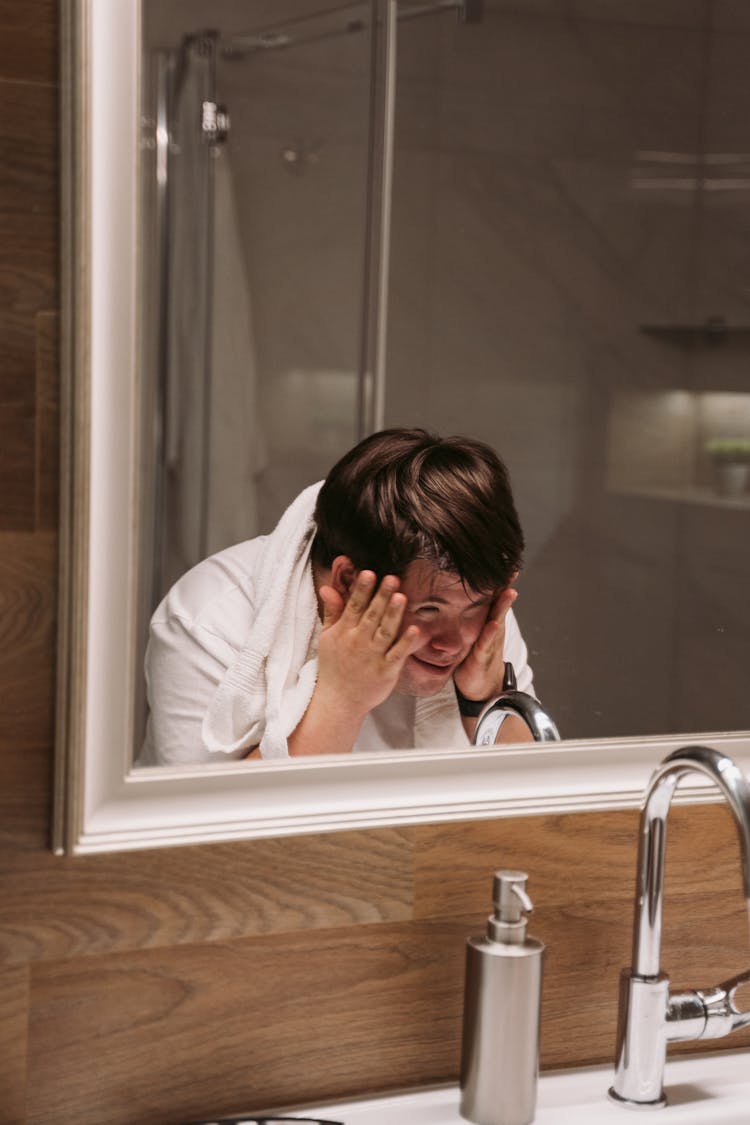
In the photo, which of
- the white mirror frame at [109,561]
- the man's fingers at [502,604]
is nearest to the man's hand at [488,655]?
the man's fingers at [502,604]

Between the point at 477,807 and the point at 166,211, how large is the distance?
492 mm

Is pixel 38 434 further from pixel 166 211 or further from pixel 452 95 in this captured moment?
pixel 452 95

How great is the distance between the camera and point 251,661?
→ 3.22 feet

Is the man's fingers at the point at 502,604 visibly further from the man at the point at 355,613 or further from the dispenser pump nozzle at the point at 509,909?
the dispenser pump nozzle at the point at 509,909

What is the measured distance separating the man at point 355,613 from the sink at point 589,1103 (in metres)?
0.27

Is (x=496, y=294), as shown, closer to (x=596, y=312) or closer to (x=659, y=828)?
(x=596, y=312)

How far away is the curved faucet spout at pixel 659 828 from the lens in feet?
2.97

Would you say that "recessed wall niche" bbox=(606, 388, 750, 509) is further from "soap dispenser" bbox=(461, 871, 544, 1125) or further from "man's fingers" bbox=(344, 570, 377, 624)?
"soap dispenser" bbox=(461, 871, 544, 1125)

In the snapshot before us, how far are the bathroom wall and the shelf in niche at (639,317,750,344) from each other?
0.40 m

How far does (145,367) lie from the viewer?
0.89 meters

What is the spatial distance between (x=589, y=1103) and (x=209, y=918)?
0.33 meters

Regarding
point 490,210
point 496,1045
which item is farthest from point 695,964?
point 490,210

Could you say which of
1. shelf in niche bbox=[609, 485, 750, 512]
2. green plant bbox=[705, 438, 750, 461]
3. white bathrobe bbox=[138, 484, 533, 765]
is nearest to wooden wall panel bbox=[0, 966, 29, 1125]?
white bathrobe bbox=[138, 484, 533, 765]

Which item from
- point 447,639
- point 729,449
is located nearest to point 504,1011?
point 447,639
